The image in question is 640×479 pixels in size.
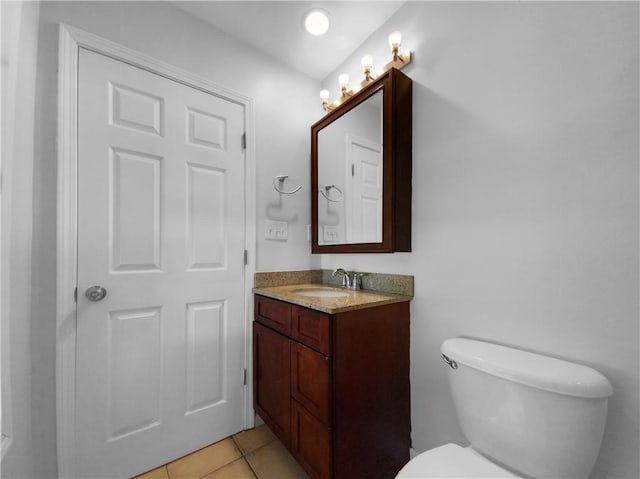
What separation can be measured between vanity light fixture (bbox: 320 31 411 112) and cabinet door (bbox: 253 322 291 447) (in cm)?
150

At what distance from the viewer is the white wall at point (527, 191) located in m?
0.79

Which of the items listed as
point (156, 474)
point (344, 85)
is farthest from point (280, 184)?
point (156, 474)

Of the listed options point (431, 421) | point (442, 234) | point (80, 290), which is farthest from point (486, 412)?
point (80, 290)

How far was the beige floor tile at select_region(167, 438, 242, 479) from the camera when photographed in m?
1.30

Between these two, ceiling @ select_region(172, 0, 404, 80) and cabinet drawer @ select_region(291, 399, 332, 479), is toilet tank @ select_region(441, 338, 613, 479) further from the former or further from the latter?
ceiling @ select_region(172, 0, 404, 80)

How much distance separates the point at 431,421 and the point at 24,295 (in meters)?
1.83

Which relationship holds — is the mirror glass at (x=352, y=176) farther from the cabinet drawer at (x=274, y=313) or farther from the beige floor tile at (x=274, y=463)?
the beige floor tile at (x=274, y=463)

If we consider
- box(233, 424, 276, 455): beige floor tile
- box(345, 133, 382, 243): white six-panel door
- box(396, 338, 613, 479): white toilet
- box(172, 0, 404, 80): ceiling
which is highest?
box(172, 0, 404, 80): ceiling

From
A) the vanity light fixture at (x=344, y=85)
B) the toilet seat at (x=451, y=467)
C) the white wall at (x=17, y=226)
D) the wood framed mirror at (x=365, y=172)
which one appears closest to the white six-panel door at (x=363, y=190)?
the wood framed mirror at (x=365, y=172)

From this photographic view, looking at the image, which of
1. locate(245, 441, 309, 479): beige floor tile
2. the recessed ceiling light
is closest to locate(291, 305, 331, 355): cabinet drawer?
locate(245, 441, 309, 479): beige floor tile

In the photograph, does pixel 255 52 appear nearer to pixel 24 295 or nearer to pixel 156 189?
pixel 156 189

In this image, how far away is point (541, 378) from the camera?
757 millimetres

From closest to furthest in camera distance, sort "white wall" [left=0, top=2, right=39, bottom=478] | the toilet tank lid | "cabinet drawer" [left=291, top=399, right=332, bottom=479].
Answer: the toilet tank lid
"white wall" [left=0, top=2, right=39, bottom=478]
"cabinet drawer" [left=291, top=399, right=332, bottom=479]

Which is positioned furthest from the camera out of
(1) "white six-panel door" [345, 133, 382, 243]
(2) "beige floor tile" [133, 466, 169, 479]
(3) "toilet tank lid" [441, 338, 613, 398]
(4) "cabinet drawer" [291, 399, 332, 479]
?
(1) "white six-panel door" [345, 133, 382, 243]
